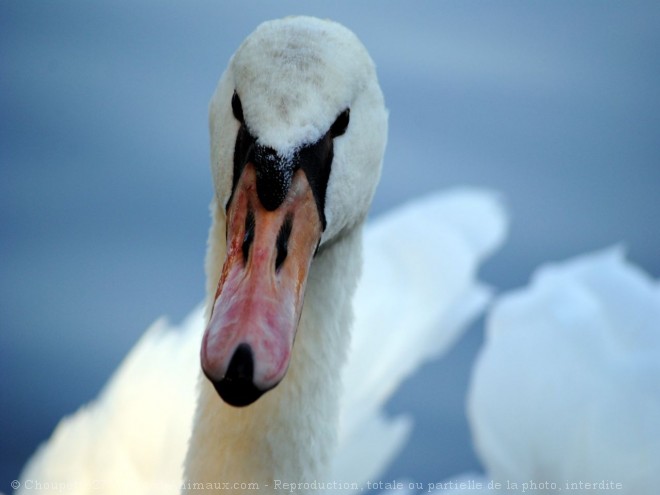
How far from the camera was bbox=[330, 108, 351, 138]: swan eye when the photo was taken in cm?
157

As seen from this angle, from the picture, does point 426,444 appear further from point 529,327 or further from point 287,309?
point 287,309

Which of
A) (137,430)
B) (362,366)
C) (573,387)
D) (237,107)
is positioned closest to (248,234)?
(237,107)

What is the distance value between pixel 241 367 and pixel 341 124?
0.41 meters

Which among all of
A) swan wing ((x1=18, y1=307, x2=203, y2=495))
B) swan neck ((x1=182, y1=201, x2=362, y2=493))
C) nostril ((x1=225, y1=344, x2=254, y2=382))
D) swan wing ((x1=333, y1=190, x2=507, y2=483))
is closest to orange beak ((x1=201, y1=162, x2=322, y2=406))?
nostril ((x1=225, y1=344, x2=254, y2=382))

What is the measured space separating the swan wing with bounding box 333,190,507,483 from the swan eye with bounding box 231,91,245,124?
1.26 metres

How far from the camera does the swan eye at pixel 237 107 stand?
156 cm

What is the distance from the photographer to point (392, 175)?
3934mm

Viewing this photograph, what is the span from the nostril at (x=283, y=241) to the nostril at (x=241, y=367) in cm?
16

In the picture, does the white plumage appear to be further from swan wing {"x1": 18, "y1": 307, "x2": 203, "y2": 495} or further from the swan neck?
the swan neck

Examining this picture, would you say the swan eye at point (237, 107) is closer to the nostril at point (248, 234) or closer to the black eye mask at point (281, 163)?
the black eye mask at point (281, 163)

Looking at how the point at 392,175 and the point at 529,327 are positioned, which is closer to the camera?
the point at 529,327

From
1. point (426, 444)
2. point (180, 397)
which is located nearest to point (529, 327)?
point (426, 444)

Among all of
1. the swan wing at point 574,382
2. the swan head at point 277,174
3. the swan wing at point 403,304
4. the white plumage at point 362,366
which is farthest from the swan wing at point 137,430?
the swan head at point 277,174

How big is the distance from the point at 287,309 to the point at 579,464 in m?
1.40
